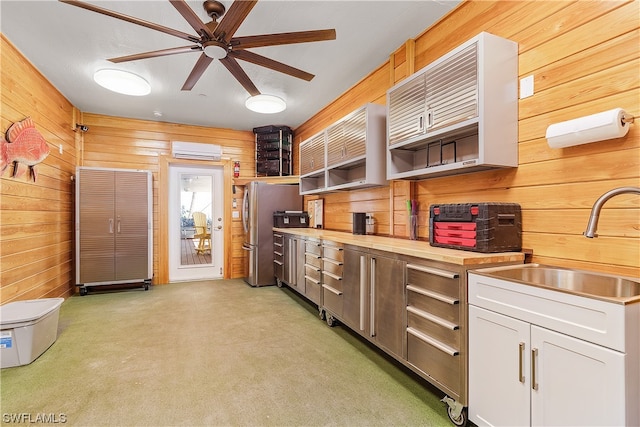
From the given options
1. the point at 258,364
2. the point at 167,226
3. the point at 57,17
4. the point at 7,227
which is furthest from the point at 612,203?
the point at 167,226

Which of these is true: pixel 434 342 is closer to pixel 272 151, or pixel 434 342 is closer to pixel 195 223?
pixel 272 151

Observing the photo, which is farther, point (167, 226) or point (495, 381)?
point (167, 226)

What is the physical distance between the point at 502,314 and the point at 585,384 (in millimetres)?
386

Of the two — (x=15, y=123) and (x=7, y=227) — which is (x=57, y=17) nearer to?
(x=15, y=123)

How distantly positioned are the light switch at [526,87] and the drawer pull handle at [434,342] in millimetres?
1641

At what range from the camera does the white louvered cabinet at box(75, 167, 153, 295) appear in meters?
4.48

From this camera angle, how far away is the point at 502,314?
151cm

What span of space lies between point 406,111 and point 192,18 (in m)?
1.71

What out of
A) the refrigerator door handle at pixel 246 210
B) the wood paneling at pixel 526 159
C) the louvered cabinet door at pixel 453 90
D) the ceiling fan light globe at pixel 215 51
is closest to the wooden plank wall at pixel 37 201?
the wood paneling at pixel 526 159

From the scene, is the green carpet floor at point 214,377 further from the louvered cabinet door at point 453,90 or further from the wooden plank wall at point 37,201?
the louvered cabinet door at point 453,90

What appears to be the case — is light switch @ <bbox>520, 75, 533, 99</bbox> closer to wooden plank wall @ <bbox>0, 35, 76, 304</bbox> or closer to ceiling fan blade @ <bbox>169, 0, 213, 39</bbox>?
ceiling fan blade @ <bbox>169, 0, 213, 39</bbox>

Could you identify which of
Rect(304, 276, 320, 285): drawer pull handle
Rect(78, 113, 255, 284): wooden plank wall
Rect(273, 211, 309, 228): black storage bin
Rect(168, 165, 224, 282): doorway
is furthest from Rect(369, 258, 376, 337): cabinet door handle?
Rect(168, 165, 224, 282): doorway

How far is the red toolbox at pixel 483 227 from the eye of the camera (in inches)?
72.5

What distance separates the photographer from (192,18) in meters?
2.00
